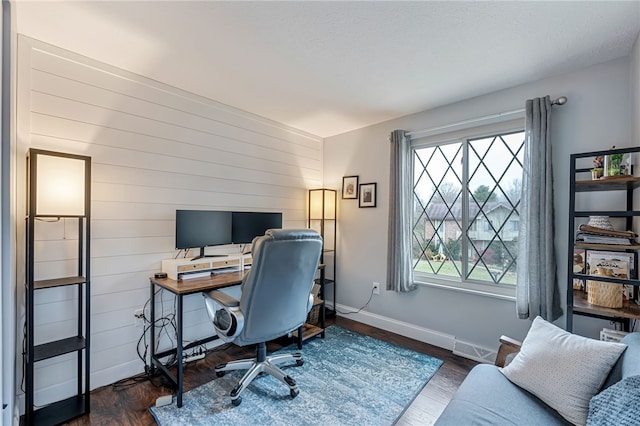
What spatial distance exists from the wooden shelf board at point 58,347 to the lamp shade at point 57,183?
0.82 metres

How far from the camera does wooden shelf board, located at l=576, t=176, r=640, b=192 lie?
5.22ft

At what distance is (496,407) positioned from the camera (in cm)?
122

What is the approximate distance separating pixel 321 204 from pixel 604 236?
249 centimetres

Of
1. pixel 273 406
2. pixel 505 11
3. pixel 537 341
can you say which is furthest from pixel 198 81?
pixel 537 341

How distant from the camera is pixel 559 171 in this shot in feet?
7.13

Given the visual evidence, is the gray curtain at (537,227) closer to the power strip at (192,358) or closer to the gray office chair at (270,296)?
the gray office chair at (270,296)

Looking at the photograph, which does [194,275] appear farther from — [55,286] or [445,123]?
[445,123]

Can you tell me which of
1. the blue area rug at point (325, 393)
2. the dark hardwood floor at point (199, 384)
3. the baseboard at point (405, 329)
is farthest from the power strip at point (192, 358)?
the baseboard at point (405, 329)

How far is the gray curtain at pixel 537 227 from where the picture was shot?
2094mm

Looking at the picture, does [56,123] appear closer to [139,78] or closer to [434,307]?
[139,78]

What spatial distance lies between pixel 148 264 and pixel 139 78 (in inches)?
58.0

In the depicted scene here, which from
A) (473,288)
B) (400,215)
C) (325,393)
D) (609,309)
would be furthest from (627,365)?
(400,215)

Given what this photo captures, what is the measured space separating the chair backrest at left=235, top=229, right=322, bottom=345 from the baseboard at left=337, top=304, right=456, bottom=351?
1475 millimetres

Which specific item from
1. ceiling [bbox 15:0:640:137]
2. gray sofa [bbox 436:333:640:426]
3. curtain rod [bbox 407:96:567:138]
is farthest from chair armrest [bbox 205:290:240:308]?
curtain rod [bbox 407:96:567:138]
